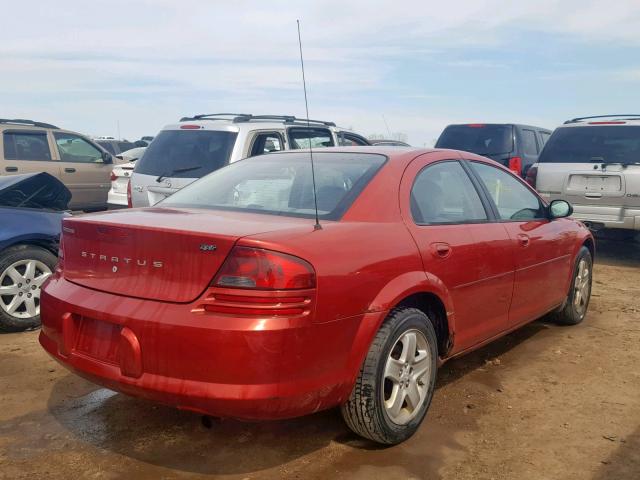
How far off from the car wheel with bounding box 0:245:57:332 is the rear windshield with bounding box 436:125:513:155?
7786 millimetres

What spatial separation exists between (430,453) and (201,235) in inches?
62.5

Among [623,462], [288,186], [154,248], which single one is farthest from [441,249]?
[154,248]

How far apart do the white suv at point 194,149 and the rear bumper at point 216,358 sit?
436 cm

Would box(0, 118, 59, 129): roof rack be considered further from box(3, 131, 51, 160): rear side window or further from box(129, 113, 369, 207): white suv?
box(129, 113, 369, 207): white suv

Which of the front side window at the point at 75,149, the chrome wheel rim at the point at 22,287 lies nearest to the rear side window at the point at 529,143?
the front side window at the point at 75,149

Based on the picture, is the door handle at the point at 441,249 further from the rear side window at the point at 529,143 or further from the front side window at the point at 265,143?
the rear side window at the point at 529,143

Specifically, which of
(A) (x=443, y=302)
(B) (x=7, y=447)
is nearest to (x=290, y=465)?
(A) (x=443, y=302)

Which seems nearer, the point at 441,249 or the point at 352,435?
the point at 352,435

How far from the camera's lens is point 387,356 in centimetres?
299

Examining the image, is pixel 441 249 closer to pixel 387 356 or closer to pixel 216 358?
pixel 387 356

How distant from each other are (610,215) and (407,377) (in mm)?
5799

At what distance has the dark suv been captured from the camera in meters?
10.9

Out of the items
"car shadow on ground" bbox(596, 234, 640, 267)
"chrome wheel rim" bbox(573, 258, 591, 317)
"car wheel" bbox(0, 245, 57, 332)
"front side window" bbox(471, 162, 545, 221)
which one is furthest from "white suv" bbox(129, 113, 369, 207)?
"car shadow on ground" bbox(596, 234, 640, 267)

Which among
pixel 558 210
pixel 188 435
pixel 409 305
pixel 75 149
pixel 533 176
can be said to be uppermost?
pixel 75 149
